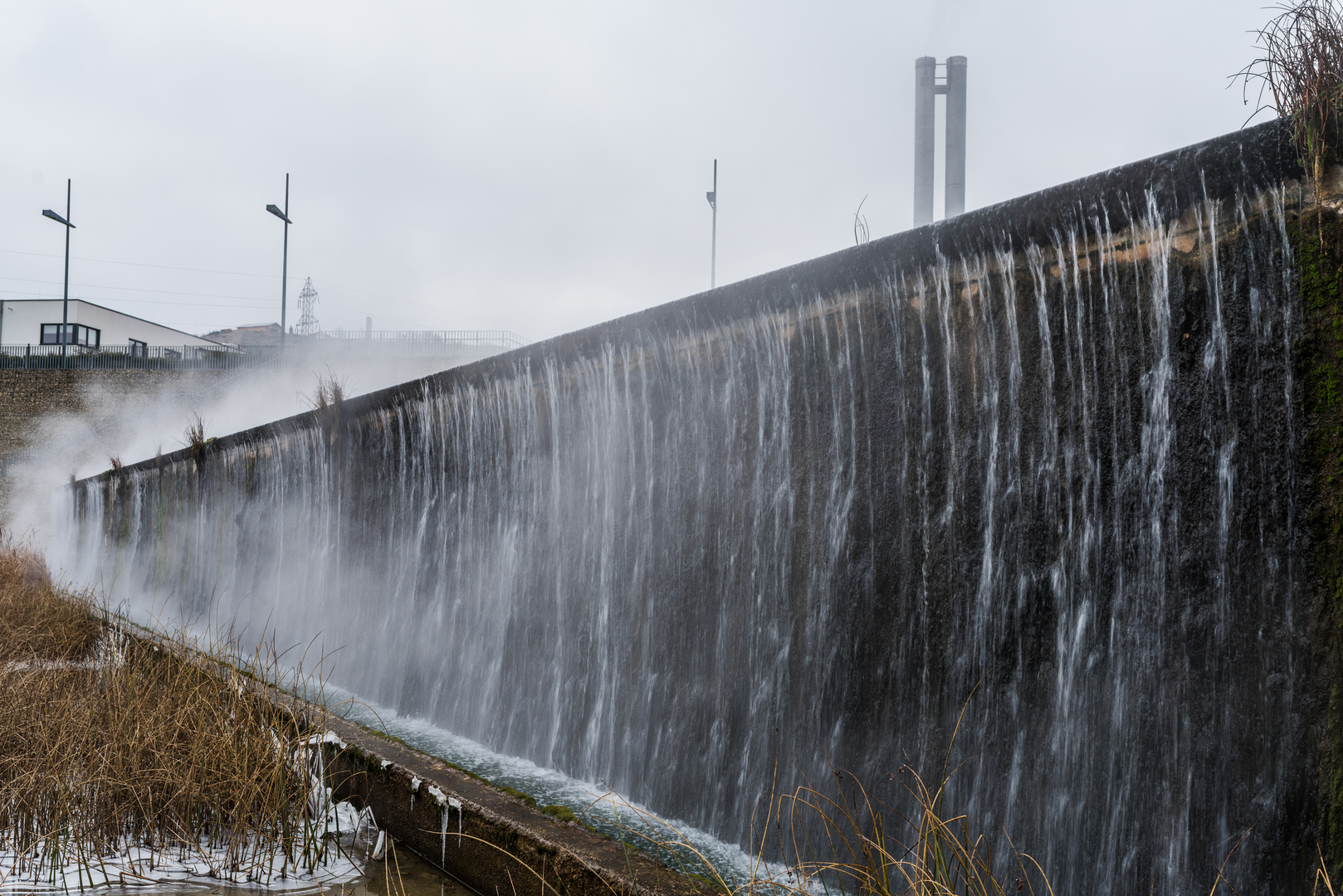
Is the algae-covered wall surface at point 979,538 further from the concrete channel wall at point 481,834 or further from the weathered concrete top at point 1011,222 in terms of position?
the concrete channel wall at point 481,834

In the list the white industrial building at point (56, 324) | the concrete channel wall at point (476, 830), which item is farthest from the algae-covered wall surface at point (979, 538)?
the white industrial building at point (56, 324)

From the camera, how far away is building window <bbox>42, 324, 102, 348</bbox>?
131ft

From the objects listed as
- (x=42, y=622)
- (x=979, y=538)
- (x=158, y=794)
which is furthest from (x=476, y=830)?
(x=42, y=622)

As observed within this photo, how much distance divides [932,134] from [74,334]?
133 ft

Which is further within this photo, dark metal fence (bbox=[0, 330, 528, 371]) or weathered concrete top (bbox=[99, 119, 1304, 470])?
dark metal fence (bbox=[0, 330, 528, 371])

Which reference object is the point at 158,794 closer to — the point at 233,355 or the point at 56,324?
the point at 233,355

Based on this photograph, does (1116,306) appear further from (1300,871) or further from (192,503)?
(192,503)

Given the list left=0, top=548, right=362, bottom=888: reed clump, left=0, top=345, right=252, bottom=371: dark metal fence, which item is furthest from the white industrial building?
left=0, top=548, right=362, bottom=888: reed clump

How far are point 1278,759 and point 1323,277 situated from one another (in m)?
1.36

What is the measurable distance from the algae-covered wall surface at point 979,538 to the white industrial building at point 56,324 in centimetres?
4253

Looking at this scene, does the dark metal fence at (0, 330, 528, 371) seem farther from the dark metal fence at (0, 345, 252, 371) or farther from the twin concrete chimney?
the twin concrete chimney

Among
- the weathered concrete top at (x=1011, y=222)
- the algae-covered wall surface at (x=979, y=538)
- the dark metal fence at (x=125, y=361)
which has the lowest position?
the algae-covered wall surface at (x=979, y=538)

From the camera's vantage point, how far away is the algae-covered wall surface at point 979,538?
253 cm

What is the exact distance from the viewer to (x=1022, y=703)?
2.97m
